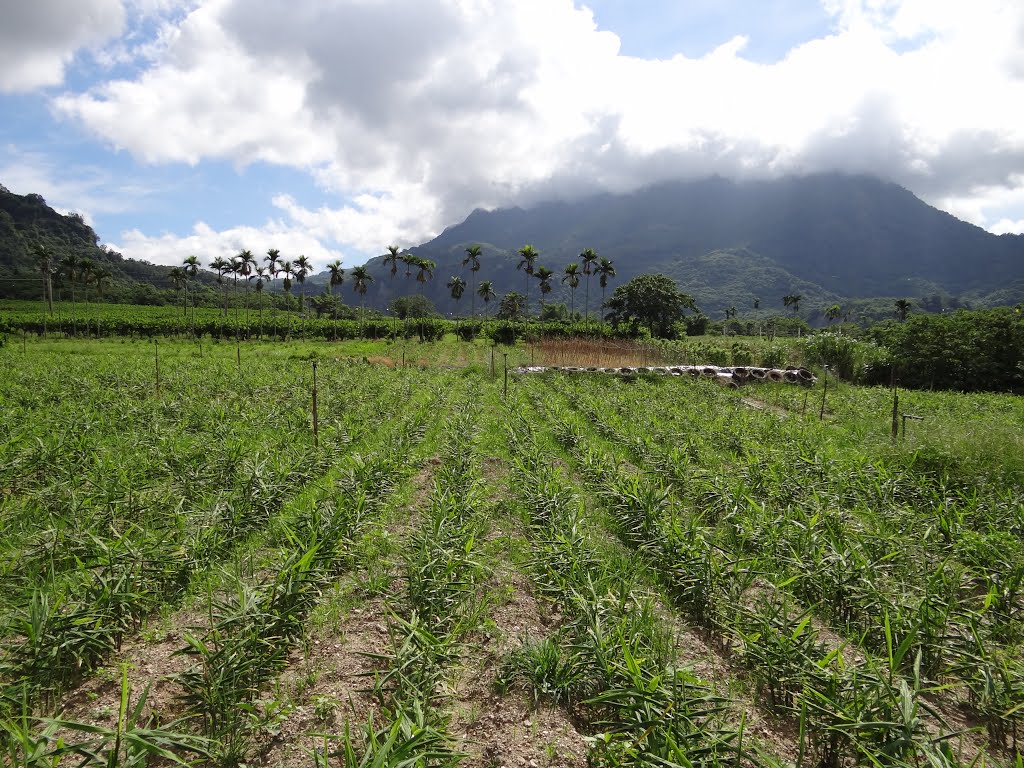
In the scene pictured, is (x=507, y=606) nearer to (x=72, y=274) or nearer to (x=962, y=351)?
(x=962, y=351)

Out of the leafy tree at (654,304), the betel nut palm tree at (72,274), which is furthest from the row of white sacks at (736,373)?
the betel nut palm tree at (72,274)

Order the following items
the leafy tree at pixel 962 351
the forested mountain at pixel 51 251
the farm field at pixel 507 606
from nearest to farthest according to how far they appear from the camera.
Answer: the farm field at pixel 507 606 < the leafy tree at pixel 962 351 < the forested mountain at pixel 51 251

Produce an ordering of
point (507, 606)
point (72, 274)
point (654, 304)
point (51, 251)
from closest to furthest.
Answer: point (507, 606)
point (654, 304)
point (72, 274)
point (51, 251)

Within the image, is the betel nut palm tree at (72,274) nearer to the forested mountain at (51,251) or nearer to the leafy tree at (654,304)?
the forested mountain at (51,251)

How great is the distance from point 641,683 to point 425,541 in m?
2.42

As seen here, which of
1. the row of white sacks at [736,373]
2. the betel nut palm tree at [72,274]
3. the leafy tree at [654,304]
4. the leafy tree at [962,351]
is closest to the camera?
the leafy tree at [962,351]

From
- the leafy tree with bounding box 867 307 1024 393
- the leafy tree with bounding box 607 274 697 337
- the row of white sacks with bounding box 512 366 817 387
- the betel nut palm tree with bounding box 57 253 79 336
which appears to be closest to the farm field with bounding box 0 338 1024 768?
the row of white sacks with bounding box 512 366 817 387

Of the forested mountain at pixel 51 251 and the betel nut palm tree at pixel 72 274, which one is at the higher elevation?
the forested mountain at pixel 51 251

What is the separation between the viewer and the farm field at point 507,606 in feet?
8.82

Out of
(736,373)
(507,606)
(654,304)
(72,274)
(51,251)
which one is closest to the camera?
(507,606)

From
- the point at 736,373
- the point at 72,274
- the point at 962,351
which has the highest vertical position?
the point at 72,274

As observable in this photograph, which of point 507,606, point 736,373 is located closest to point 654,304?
point 736,373

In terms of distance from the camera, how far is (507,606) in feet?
14.0

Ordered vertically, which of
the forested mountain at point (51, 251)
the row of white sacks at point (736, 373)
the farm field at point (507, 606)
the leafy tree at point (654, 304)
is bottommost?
the farm field at point (507, 606)
